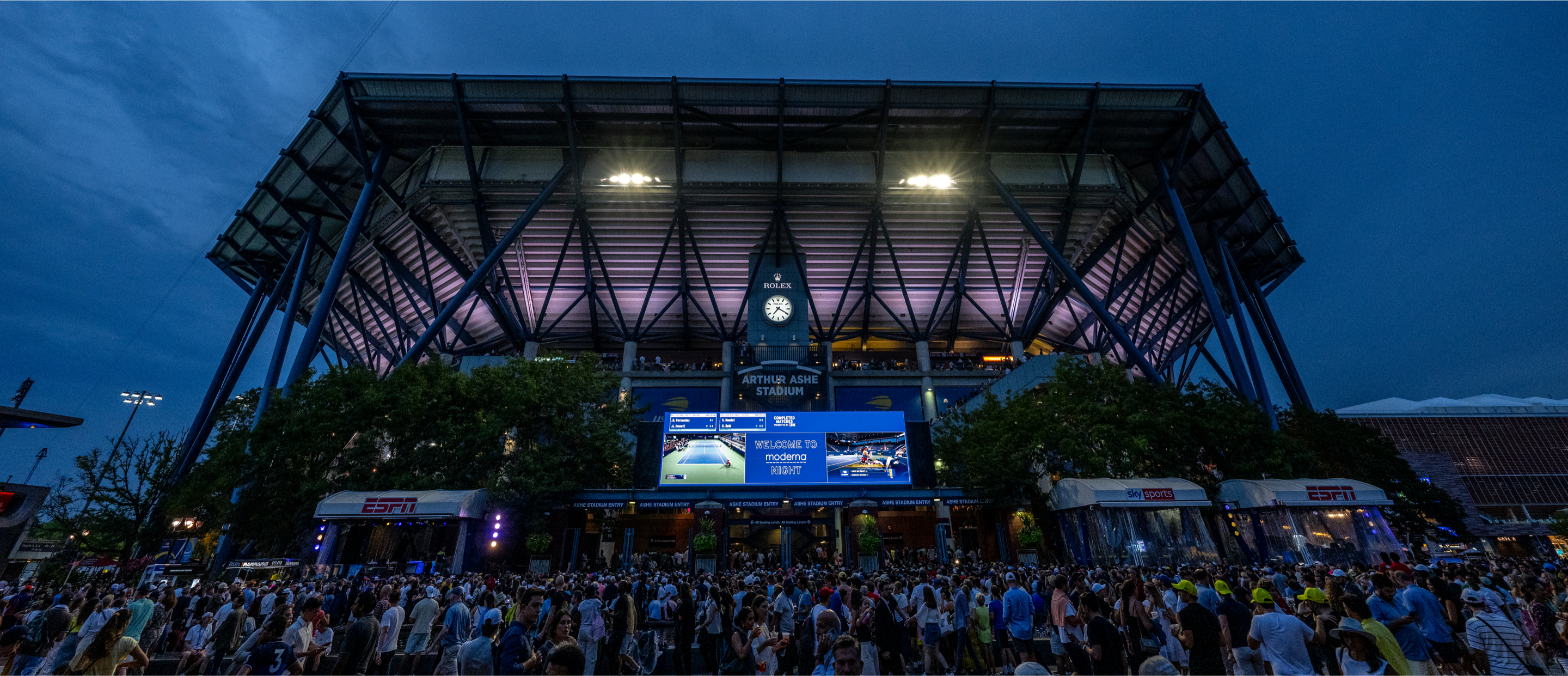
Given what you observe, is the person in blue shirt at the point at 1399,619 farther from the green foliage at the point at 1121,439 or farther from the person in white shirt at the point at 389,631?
the green foliage at the point at 1121,439

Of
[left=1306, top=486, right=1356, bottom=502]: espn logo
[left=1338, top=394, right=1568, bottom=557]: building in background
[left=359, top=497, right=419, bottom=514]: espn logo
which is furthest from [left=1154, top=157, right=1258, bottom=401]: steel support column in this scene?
[left=1338, top=394, right=1568, bottom=557]: building in background

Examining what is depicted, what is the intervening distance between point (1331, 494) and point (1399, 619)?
1791 centimetres

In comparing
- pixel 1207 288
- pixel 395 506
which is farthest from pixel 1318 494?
pixel 395 506

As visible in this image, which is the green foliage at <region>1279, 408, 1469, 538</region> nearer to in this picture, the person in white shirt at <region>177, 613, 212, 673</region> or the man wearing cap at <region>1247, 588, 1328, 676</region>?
the man wearing cap at <region>1247, 588, 1328, 676</region>

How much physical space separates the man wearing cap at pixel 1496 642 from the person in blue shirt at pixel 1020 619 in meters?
5.26

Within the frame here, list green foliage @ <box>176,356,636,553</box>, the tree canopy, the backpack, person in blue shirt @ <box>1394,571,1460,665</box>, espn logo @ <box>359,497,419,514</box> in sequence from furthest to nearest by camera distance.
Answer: the tree canopy → green foliage @ <box>176,356,636,553</box> → espn logo @ <box>359,497,419,514</box> → person in blue shirt @ <box>1394,571,1460,665</box> → the backpack

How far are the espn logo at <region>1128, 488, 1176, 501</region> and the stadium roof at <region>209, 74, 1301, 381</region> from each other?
60.3 ft

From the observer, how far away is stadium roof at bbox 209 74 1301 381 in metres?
29.1

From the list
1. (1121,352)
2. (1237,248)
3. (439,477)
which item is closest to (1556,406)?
(1121,352)

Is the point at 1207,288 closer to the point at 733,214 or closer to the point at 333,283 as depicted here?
the point at 733,214

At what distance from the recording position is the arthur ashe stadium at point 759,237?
29047 mm

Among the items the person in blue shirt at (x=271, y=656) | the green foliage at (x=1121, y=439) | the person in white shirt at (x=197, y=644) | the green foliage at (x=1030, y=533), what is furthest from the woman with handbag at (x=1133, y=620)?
the person in white shirt at (x=197, y=644)

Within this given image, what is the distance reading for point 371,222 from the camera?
33.7 meters

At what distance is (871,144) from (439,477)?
87.2 ft
